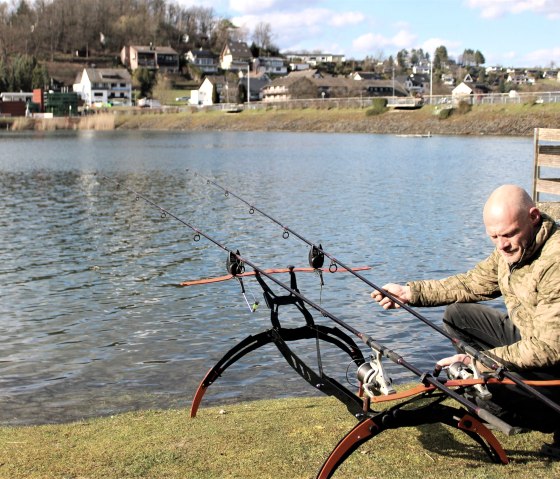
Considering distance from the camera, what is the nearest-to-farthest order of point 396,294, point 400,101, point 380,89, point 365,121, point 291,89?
point 396,294 < point 365,121 < point 400,101 < point 291,89 < point 380,89


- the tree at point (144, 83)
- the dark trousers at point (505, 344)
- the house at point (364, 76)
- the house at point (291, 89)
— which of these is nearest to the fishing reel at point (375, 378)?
the dark trousers at point (505, 344)

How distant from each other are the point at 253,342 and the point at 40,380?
3.75 metres

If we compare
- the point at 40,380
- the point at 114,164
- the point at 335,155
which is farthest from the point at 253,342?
the point at 335,155

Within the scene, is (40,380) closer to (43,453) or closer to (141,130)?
(43,453)

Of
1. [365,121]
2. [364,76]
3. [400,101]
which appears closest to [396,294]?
[365,121]

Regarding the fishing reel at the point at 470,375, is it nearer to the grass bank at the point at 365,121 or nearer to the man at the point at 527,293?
the man at the point at 527,293

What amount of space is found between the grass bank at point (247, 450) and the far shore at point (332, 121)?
6582 centimetres

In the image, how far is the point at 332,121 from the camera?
9825 centimetres

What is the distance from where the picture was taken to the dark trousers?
501 cm

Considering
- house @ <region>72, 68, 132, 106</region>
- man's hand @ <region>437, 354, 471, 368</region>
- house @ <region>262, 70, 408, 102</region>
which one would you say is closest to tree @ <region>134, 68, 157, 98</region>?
house @ <region>72, 68, 132, 106</region>

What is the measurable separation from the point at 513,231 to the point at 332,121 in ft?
311

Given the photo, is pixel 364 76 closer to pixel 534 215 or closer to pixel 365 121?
pixel 365 121

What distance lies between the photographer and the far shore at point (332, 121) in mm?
75625

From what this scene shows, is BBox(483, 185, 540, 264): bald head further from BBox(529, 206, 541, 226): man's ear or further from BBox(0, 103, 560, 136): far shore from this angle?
BBox(0, 103, 560, 136): far shore
